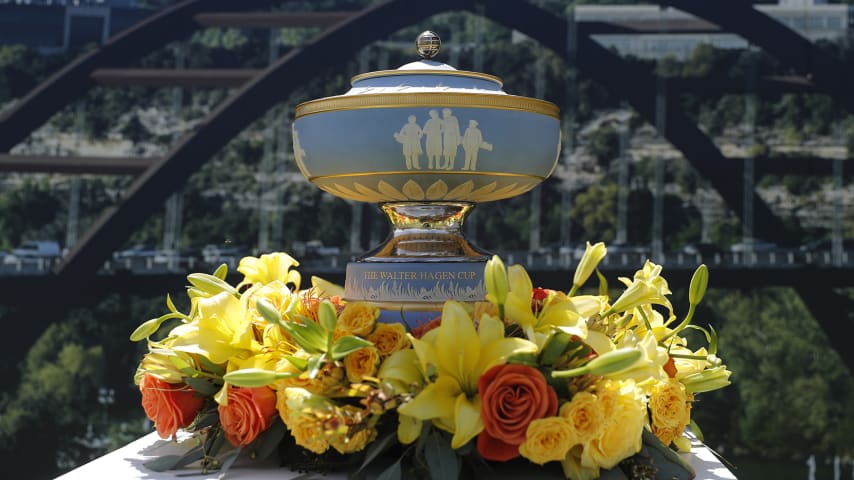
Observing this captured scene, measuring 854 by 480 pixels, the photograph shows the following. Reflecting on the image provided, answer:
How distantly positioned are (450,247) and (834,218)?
21715mm

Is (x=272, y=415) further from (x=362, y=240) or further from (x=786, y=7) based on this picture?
(x=786, y=7)

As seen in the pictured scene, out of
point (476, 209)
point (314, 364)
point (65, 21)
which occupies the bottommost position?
point (314, 364)

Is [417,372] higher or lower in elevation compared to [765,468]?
higher

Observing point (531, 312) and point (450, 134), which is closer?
point (531, 312)

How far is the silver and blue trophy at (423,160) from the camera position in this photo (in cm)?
154

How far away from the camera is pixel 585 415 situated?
1316 millimetres

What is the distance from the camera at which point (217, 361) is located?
4.97 feet

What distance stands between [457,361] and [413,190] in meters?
0.41

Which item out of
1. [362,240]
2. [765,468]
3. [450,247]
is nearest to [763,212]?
[765,468]

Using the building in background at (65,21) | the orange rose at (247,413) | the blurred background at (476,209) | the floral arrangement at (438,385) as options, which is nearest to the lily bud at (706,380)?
the floral arrangement at (438,385)

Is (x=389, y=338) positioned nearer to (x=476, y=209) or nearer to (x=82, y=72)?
(x=476, y=209)

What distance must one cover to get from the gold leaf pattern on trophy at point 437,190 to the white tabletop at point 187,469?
50 centimetres

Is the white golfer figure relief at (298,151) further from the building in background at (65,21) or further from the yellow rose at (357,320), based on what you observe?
the building in background at (65,21)

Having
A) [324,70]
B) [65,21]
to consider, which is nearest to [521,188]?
[324,70]
